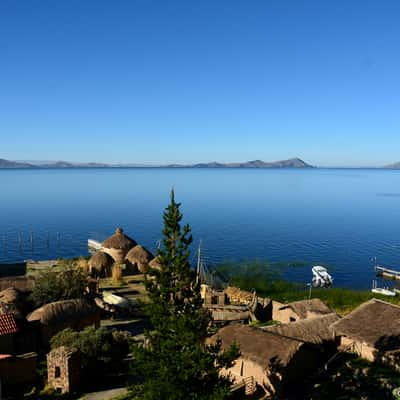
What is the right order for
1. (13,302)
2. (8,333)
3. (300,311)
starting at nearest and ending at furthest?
(8,333) → (13,302) → (300,311)

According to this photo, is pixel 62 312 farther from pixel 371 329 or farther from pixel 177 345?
pixel 371 329

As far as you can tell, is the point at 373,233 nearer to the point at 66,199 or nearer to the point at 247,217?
the point at 247,217

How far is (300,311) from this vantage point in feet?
118

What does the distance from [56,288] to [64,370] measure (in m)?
13.4

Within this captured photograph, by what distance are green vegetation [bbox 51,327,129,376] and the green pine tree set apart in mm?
7433

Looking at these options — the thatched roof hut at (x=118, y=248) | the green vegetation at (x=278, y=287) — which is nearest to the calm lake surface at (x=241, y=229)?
the green vegetation at (x=278, y=287)

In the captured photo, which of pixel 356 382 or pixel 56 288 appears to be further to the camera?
pixel 56 288

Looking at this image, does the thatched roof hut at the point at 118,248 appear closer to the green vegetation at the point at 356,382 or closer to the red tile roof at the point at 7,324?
the red tile roof at the point at 7,324

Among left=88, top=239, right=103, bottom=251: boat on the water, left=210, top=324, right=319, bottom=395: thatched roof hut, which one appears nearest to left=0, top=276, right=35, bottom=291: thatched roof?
left=210, top=324, right=319, bottom=395: thatched roof hut

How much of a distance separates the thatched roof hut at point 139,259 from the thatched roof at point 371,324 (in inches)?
1238

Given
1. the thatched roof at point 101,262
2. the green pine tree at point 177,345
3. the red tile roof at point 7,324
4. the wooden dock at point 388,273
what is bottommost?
the wooden dock at point 388,273

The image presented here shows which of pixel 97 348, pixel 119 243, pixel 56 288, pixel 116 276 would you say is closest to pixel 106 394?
pixel 97 348

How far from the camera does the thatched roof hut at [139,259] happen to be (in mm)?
55562

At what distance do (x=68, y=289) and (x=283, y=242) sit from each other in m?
55.7
